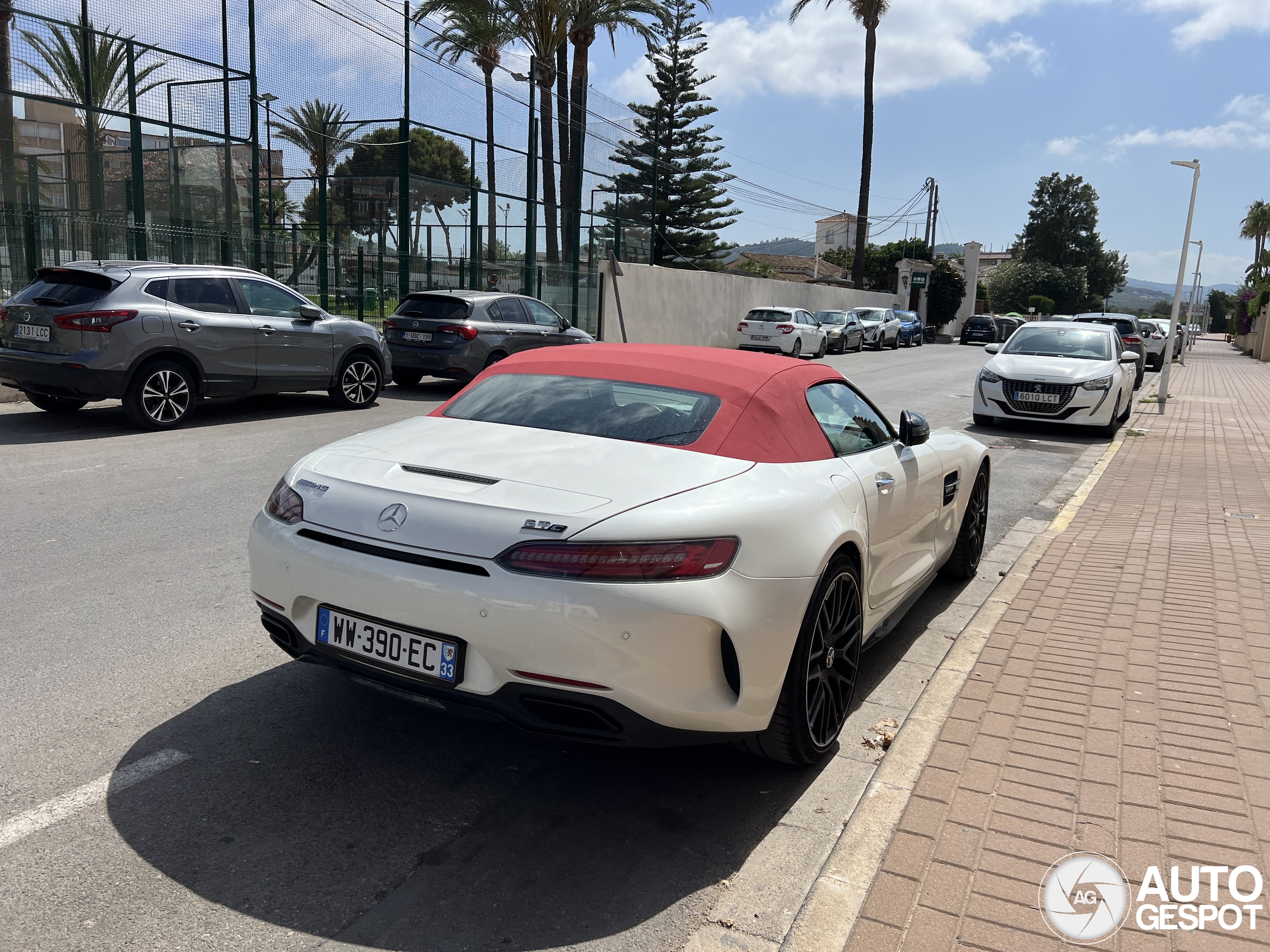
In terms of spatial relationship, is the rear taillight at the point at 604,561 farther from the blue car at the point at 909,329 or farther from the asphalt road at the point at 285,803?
the blue car at the point at 909,329

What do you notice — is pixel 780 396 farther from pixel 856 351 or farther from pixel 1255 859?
pixel 856 351

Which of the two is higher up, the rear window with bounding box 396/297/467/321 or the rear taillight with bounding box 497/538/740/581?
the rear window with bounding box 396/297/467/321

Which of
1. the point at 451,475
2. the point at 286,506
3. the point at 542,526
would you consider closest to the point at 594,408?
the point at 451,475

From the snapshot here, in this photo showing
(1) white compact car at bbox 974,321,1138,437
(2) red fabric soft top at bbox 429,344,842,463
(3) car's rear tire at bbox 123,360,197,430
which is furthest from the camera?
(1) white compact car at bbox 974,321,1138,437

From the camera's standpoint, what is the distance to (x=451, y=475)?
3.25 meters

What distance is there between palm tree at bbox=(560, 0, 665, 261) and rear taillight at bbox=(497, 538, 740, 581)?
21735mm

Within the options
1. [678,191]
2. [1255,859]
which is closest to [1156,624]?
[1255,859]

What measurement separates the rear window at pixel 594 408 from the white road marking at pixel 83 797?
167cm

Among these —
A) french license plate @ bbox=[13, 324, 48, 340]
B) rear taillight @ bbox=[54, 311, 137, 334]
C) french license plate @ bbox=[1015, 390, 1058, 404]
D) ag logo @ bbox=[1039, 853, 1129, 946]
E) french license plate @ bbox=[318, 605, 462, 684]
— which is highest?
rear taillight @ bbox=[54, 311, 137, 334]

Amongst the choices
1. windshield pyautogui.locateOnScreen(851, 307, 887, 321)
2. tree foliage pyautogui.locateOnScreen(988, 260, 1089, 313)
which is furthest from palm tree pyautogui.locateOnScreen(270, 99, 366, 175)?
tree foliage pyautogui.locateOnScreen(988, 260, 1089, 313)

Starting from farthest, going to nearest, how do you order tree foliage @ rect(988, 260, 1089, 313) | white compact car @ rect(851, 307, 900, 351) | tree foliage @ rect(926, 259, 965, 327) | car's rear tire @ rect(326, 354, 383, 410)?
1. tree foliage @ rect(988, 260, 1089, 313)
2. tree foliage @ rect(926, 259, 965, 327)
3. white compact car @ rect(851, 307, 900, 351)
4. car's rear tire @ rect(326, 354, 383, 410)

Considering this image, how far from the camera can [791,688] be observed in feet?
10.9

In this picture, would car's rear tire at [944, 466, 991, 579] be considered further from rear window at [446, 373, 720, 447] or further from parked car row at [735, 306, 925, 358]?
parked car row at [735, 306, 925, 358]

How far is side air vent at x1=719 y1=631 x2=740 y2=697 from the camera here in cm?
299
